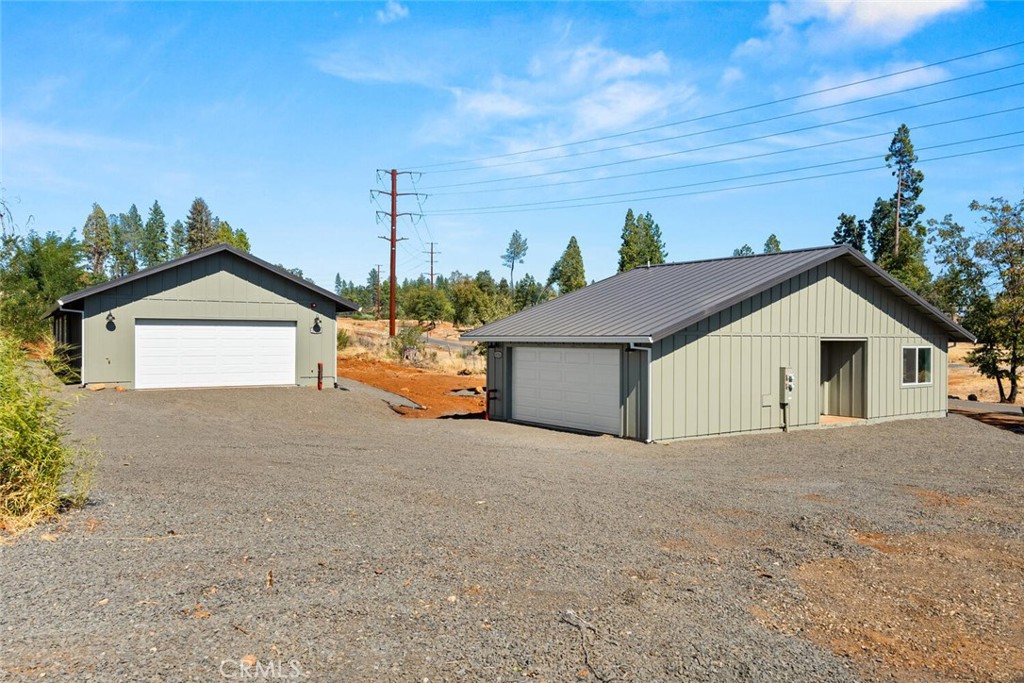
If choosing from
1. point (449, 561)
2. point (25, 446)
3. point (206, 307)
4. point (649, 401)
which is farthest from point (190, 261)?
point (449, 561)

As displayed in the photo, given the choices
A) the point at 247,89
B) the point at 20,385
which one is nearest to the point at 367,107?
the point at 247,89

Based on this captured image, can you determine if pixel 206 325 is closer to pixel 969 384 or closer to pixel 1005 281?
pixel 1005 281

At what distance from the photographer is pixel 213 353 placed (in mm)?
21312

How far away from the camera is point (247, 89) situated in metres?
17.5

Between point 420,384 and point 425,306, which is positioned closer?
point 420,384

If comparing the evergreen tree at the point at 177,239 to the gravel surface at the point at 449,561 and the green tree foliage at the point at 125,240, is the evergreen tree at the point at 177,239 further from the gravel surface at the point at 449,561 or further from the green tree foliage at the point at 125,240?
the gravel surface at the point at 449,561

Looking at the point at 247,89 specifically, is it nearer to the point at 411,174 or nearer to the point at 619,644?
the point at 619,644

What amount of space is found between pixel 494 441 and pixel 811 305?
8247 millimetres

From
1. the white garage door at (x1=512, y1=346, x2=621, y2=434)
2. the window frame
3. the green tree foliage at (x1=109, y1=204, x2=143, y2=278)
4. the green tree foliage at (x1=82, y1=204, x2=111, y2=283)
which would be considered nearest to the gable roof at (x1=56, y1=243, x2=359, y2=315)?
the white garage door at (x1=512, y1=346, x2=621, y2=434)

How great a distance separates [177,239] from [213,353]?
9303 cm

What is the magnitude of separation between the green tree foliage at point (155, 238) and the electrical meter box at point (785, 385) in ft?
322

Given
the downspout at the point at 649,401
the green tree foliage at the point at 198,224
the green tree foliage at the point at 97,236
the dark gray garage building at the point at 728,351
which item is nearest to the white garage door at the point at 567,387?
the dark gray garage building at the point at 728,351

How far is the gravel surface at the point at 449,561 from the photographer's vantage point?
4012 mm

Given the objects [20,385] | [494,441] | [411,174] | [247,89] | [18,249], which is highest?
[411,174]
